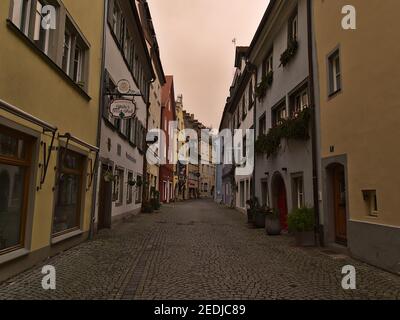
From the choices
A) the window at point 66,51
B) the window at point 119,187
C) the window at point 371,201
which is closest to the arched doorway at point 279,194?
the window at point 119,187

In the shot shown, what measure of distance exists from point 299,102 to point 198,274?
25.1 feet

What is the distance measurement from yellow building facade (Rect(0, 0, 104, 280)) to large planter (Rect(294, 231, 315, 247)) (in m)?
5.72

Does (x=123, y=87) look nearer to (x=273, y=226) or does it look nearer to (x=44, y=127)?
(x=44, y=127)

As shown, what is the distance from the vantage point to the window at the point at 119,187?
1411cm

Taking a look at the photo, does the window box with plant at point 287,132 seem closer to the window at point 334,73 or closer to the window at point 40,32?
the window at point 334,73

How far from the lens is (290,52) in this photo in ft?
38.6

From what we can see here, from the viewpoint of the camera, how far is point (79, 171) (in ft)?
31.5

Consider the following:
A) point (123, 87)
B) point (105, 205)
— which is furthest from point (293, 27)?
point (105, 205)

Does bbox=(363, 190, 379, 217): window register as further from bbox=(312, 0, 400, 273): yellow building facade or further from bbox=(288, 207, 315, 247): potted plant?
bbox=(288, 207, 315, 247): potted plant

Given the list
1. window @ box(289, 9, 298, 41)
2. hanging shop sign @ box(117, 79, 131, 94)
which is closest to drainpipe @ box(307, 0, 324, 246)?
window @ box(289, 9, 298, 41)

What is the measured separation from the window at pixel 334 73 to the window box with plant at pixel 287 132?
1.11 metres

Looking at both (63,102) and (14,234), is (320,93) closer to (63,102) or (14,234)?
(63,102)
